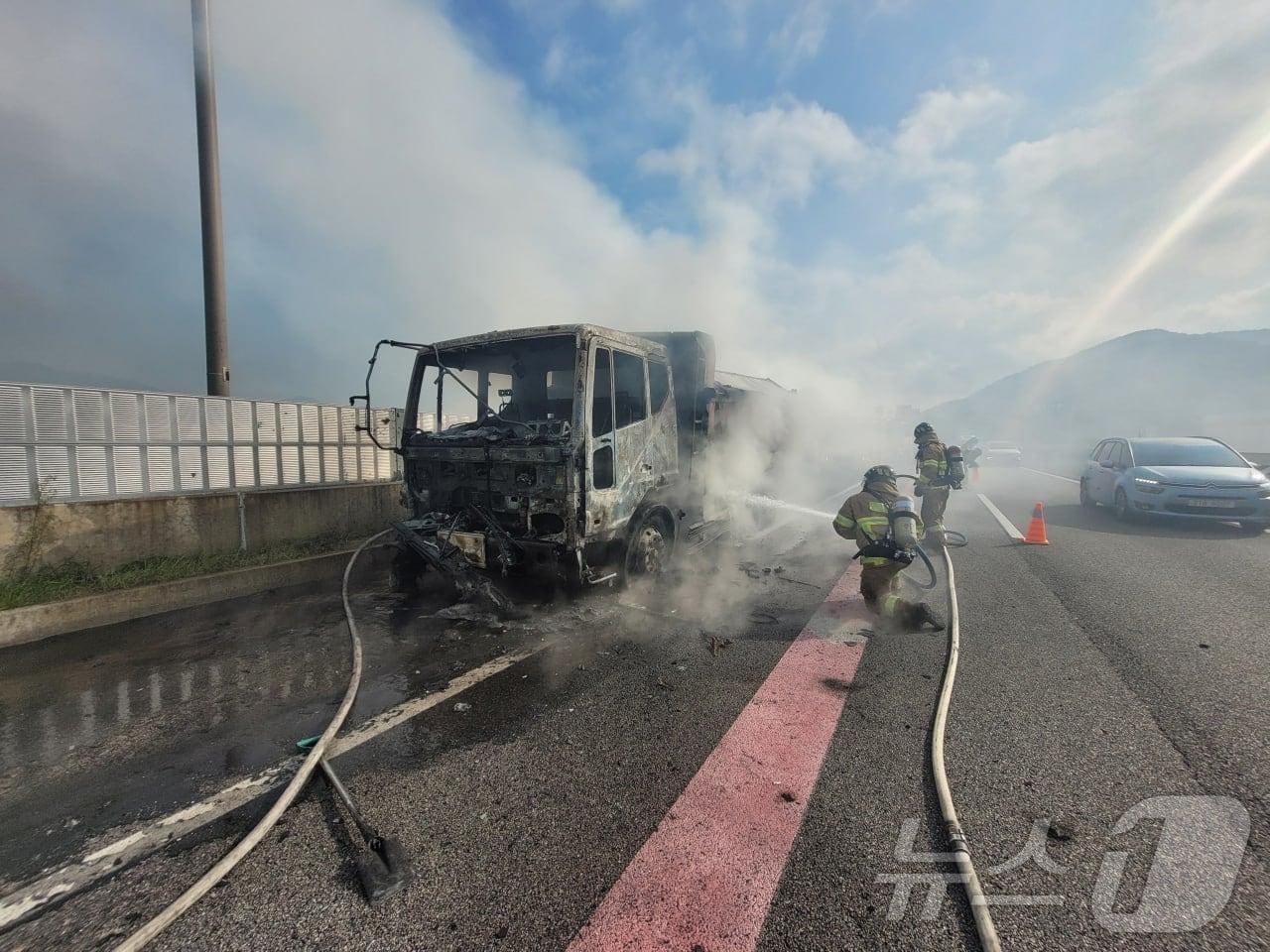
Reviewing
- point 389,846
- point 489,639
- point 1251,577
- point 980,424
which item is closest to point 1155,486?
point 1251,577

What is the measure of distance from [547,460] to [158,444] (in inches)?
174

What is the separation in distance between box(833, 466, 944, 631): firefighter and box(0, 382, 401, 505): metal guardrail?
6.37 metres

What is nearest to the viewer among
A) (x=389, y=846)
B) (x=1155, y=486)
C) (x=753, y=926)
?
(x=753, y=926)

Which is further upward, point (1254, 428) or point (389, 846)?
point (1254, 428)

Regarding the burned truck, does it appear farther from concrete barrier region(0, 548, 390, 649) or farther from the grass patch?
the grass patch

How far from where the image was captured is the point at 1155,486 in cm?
815

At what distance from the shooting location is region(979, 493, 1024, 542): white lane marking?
7.90 meters

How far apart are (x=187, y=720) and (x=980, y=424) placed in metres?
132

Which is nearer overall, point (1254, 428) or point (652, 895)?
point (652, 895)

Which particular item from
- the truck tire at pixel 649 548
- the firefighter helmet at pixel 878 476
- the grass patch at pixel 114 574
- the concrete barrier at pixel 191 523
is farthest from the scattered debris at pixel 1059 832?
the concrete barrier at pixel 191 523

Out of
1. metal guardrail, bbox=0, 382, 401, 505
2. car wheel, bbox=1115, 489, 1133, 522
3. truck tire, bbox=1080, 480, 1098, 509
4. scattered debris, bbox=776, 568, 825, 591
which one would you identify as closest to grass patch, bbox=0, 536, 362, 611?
metal guardrail, bbox=0, 382, 401, 505

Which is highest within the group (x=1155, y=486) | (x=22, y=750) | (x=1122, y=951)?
(x=1155, y=486)

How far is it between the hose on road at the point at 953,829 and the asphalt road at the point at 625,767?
6cm

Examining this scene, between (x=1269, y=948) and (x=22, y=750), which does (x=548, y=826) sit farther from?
(x=22, y=750)
